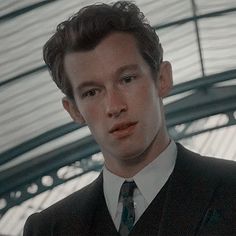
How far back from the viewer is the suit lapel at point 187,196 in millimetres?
3008

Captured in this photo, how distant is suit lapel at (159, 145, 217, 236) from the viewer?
3.01m

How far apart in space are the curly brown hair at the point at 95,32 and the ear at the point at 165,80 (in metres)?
0.03

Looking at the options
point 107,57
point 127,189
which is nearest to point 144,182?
point 127,189

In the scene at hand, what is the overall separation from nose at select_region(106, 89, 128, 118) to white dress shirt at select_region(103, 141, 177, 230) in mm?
330

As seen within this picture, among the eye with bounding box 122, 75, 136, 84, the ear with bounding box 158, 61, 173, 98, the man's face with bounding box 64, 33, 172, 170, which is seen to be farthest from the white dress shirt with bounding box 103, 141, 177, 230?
the eye with bounding box 122, 75, 136, 84

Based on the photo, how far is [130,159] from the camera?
299 cm

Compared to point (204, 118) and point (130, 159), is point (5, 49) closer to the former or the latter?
point (204, 118)

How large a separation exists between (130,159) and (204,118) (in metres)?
19.5

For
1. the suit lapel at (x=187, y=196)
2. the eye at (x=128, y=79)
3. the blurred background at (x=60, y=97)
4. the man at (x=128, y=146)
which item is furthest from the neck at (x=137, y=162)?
the blurred background at (x=60, y=97)

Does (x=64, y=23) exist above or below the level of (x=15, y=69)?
above

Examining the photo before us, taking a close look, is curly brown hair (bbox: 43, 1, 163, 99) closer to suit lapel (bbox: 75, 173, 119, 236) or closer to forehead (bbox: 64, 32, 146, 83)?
forehead (bbox: 64, 32, 146, 83)

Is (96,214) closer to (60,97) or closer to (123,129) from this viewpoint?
(123,129)

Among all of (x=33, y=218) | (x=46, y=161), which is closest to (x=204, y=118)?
(x=46, y=161)

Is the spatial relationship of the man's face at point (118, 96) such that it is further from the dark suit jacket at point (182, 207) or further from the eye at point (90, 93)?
the dark suit jacket at point (182, 207)
